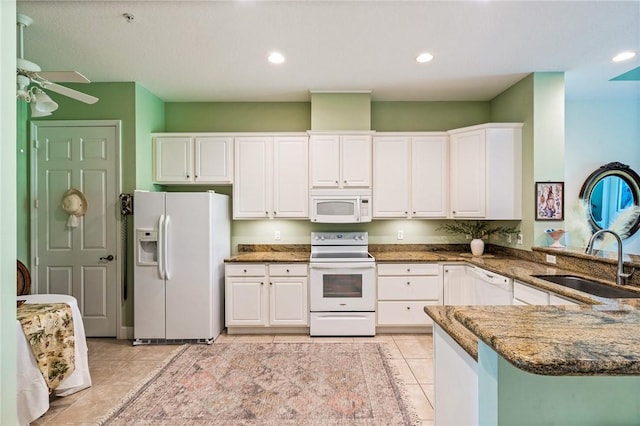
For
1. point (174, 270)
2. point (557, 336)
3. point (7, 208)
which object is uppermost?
point (7, 208)

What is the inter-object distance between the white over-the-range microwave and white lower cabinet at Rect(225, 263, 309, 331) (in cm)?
72

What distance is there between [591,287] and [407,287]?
1.64 m

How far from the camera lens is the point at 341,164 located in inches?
154

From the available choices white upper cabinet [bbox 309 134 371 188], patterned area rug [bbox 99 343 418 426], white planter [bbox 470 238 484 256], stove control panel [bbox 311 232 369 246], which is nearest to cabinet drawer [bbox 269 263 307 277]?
stove control panel [bbox 311 232 369 246]

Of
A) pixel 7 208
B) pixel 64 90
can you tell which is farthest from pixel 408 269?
pixel 64 90

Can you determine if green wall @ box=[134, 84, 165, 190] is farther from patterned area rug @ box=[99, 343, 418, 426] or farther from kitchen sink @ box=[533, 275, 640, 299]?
kitchen sink @ box=[533, 275, 640, 299]

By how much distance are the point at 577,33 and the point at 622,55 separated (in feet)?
2.64

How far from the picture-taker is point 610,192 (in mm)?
4305

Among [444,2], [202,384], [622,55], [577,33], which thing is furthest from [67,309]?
[622,55]

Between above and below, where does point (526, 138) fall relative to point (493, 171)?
above

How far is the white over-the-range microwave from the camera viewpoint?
12.8 ft

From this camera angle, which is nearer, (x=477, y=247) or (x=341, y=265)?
(x=341, y=265)

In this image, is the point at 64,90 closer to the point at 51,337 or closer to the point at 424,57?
the point at 51,337

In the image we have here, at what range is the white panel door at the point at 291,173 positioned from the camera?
13.0ft
